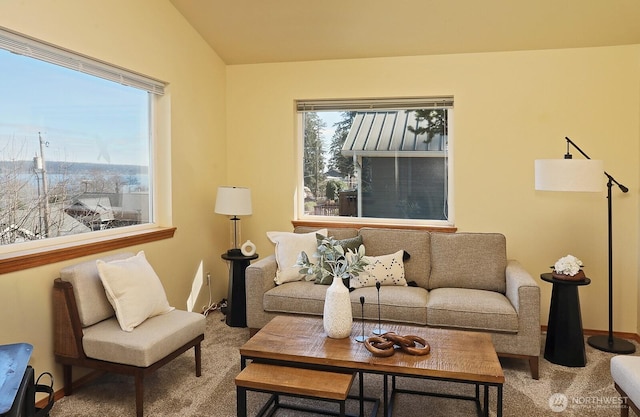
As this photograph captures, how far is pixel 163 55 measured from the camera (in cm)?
359

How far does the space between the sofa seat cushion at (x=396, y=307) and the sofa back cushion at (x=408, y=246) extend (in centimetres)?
39

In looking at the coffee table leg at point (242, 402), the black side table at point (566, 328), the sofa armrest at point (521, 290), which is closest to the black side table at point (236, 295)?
the coffee table leg at point (242, 402)

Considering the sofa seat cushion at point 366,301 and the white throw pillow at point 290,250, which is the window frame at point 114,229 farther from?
the sofa seat cushion at point 366,301

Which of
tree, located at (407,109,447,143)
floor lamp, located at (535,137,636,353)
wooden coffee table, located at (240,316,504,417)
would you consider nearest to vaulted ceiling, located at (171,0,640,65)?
tree, located at (407,109,447,143)

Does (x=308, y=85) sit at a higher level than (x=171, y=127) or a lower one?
higher

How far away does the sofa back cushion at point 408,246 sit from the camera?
144 inches

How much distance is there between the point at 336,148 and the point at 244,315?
1.82 m

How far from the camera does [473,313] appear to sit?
2.99m

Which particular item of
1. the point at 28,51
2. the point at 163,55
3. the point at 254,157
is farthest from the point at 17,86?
the point at 254,157

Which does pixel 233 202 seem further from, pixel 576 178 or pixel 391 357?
pixel 576 178

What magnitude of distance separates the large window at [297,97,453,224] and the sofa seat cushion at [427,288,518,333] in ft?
3.84

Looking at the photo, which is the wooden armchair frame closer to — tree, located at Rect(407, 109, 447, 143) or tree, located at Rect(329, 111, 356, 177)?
tree, located at Rect(329, 111, 356, 177)

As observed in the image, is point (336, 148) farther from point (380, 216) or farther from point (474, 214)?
point (474, 214)

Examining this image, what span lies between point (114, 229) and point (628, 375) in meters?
3.22
